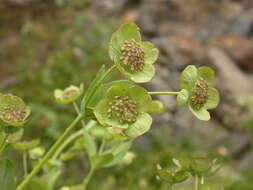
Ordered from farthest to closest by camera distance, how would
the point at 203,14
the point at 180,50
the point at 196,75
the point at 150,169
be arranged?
the point at 203,14 → the point at 180,50 → the point at 150,169 → the point at 196,75

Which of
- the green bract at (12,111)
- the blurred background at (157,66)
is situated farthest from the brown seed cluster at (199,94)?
the blurred background at (157,66)

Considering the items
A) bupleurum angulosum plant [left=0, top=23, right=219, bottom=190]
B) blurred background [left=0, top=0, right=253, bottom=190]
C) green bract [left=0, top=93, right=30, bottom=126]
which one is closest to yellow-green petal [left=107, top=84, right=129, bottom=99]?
bupleurum angulosum plant [left=0, top=23, right=219, bottom=190]

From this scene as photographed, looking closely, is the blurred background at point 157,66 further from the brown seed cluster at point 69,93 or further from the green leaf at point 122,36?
the green leaf at point 122,36

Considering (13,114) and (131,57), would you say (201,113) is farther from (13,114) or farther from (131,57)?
(13,114)

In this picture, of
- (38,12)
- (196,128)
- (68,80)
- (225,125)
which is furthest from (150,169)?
(38,12)

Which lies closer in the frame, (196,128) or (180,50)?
(196,128)

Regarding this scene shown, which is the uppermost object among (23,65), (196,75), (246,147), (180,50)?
(196,75)

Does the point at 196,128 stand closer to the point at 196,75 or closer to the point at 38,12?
the point at 38,12

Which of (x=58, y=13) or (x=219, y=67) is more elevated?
(x=58, y=13)
